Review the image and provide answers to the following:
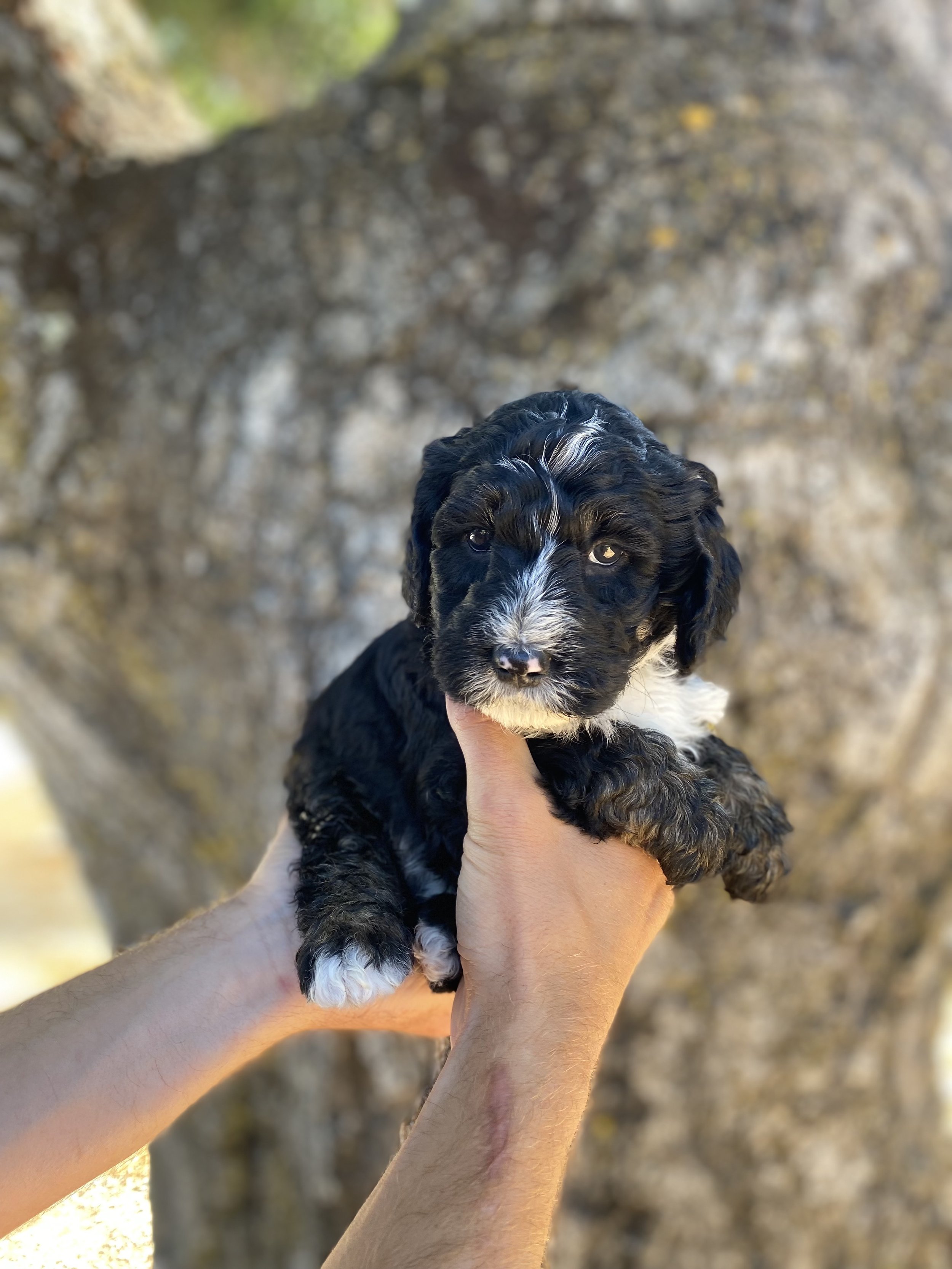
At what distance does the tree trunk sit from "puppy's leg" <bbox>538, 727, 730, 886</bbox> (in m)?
1.70

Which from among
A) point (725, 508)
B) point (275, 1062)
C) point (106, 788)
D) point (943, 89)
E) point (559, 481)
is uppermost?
point (943, 89)

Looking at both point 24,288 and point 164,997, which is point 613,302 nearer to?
point 24,288

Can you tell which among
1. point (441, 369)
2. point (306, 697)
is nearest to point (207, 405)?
point (441, 369)

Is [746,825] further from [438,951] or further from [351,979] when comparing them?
[351,979]

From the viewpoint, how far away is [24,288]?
179 inches

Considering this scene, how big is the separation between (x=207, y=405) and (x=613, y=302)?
66.6 inches

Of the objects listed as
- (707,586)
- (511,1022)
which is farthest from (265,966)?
(707,586)

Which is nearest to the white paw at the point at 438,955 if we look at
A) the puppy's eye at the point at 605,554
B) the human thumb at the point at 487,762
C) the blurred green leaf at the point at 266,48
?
the human thumb at the point at 487,762

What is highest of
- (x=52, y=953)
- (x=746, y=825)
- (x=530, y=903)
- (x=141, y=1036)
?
(x=746, y=825)

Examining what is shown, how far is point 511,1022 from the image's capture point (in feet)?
7.20

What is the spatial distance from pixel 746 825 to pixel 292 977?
1.15 metres

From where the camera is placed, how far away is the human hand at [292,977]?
Answer: 8.27 feet

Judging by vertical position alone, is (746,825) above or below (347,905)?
above

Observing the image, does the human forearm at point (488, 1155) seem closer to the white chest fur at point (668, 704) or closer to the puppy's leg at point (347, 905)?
the puppy's leg at point (347, 905)
